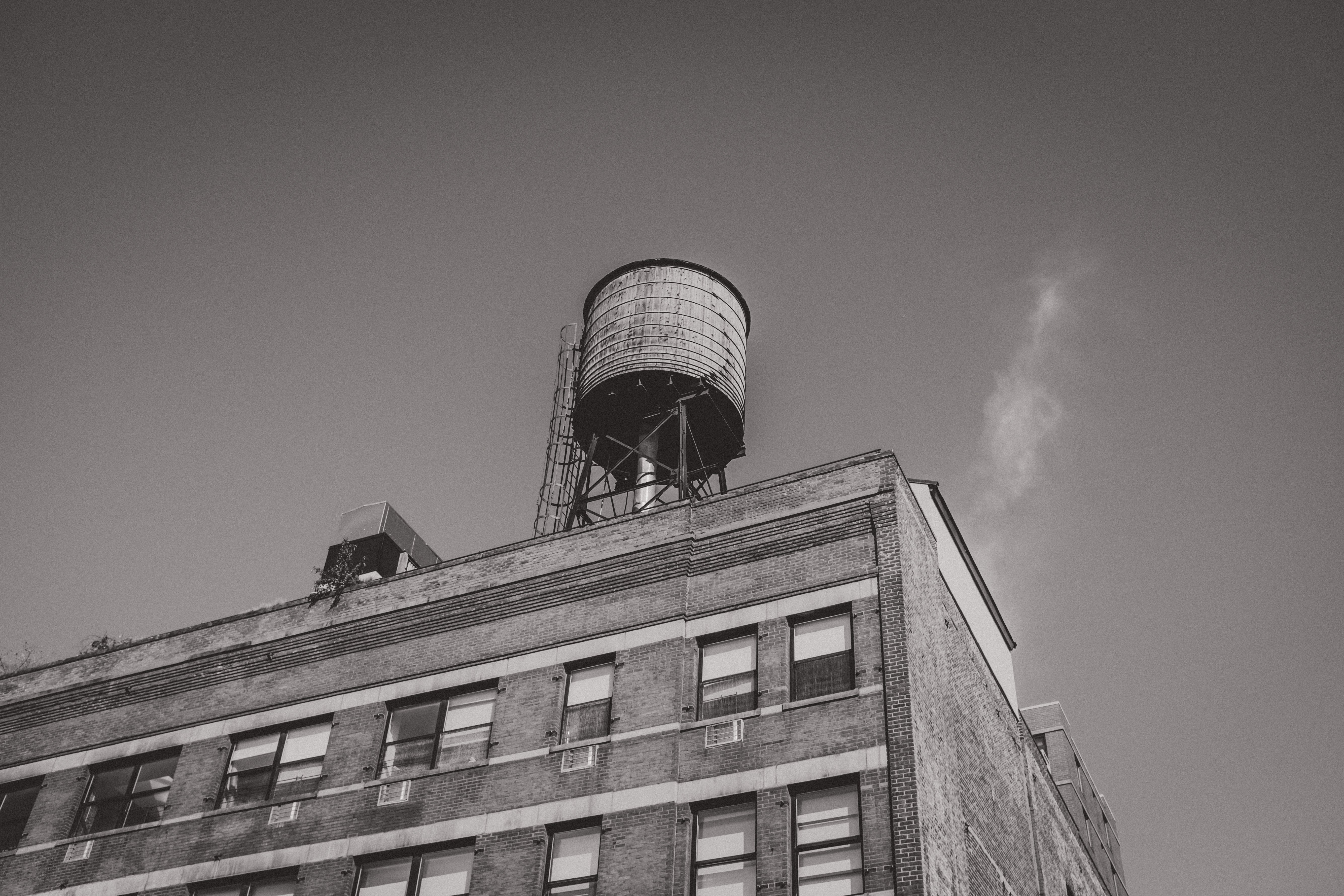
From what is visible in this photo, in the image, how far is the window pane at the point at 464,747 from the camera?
72.0 feet

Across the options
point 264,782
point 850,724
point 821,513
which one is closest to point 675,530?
point 821,513

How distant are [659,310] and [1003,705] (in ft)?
36.2

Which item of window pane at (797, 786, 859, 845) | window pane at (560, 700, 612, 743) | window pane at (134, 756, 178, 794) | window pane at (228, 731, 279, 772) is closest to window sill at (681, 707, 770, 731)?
window pane at (560, 700, 612, 743)

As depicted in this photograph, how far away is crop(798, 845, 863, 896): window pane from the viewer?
18094 mm

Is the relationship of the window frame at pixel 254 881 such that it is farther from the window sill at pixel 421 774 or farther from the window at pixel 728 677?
the window at pixel 728 677

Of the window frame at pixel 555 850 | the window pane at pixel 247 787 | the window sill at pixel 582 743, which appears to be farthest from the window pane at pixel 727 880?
the window pane at pixel 247 787

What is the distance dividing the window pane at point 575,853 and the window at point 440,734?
2343 mm

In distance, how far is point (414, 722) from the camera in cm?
2300

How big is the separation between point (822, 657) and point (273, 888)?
32.4ft

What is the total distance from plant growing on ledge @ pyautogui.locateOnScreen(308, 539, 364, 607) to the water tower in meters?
4.20

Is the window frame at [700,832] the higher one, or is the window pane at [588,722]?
the window pane at [588,722]

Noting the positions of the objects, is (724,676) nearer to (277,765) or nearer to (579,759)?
(579,759)

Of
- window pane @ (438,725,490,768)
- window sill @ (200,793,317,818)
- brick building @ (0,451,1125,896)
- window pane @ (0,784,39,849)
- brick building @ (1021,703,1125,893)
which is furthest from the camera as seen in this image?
brick building @ (1021,703,1125,893)

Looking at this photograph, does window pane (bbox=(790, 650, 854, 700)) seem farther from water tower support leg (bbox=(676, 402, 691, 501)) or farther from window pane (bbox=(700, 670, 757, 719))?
water tower support leg (bbox=(676, 402, 691, 501))
